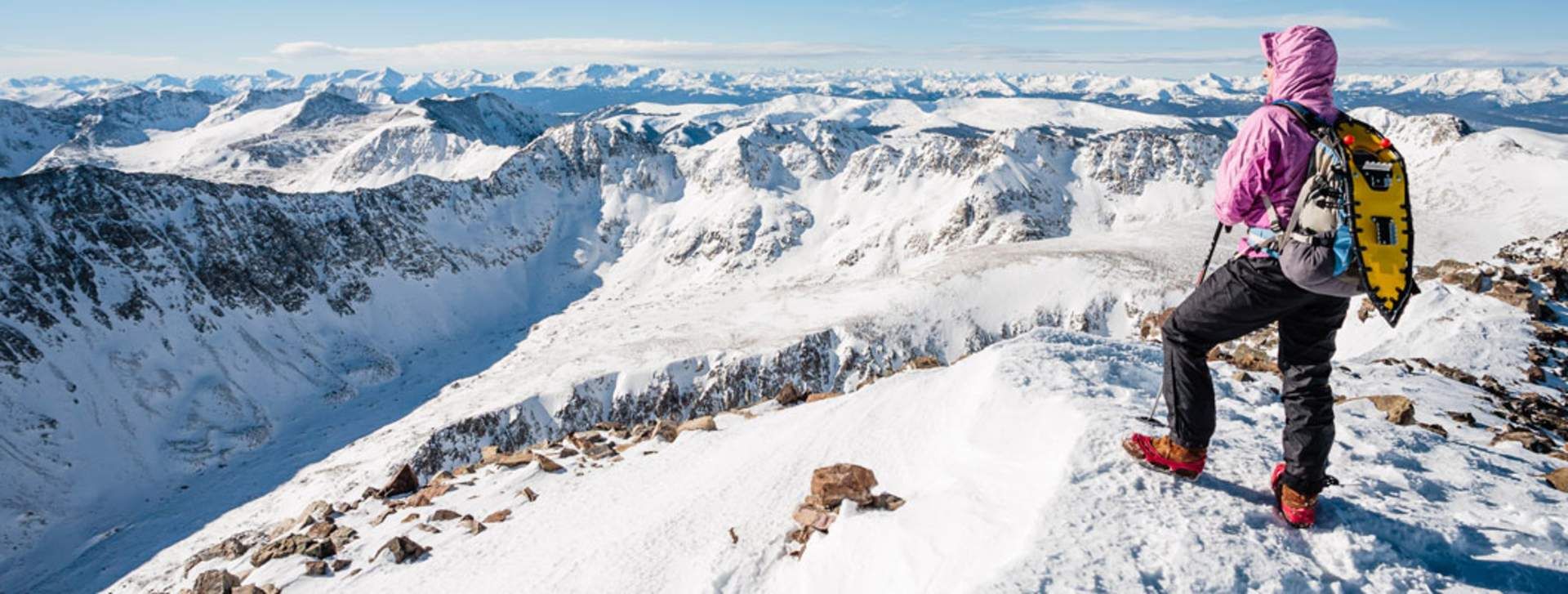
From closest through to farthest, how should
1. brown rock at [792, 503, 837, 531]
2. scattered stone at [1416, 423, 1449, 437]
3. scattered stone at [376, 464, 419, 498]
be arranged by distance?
1. brown rock at [792, 503, 837, 531]
2. scattered stone at [1416, 423, 1449, 437]
3. scattered stone at [376, 464, 419, 498]

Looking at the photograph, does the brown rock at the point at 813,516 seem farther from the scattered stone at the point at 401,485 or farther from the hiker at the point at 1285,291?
the scattered stone at the point at 401,485

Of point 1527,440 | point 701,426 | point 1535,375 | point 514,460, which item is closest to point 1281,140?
point 1527,440

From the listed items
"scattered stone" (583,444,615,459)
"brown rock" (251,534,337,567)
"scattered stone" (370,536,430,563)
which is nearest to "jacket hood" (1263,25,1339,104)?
"scattered stone" (370,536,430,563)

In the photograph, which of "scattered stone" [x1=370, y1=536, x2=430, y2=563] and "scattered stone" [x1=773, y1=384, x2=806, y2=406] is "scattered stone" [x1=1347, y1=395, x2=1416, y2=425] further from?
"scattered stone" [x1=370, y1=536, x2=430, y2=563]

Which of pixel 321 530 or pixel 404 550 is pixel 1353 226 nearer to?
pixel 404 550

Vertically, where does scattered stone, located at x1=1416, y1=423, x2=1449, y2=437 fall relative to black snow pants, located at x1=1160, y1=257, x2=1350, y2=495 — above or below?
below

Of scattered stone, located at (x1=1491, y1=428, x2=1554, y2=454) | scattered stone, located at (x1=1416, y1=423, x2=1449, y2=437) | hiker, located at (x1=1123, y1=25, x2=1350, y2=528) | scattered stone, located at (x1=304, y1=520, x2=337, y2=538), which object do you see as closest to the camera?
hiker, located at (x1=1123, y1=25, x2=1350, y2=528)

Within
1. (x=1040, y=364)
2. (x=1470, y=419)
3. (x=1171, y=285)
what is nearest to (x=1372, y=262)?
(x=1040, y=364)
